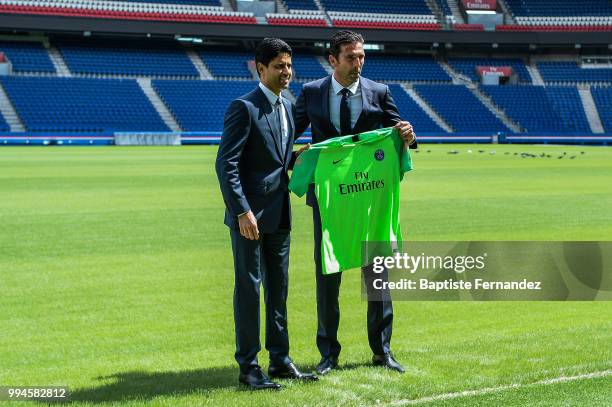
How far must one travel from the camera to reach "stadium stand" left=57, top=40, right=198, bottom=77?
2398 inches

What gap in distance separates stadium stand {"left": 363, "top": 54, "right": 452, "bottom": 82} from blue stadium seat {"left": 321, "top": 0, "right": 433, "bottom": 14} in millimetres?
4101

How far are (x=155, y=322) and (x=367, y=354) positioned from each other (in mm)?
2115

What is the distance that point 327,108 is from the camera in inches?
233

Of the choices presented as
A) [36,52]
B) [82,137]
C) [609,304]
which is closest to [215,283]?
[609,304]

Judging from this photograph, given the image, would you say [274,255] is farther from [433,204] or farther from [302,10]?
[302,10]

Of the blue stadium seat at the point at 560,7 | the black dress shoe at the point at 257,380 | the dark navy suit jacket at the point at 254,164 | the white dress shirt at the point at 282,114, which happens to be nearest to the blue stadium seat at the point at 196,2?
the blue stadium seat at the point at 560,7

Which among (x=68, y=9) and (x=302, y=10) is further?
(x=302, y=10)

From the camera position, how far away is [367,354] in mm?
6352

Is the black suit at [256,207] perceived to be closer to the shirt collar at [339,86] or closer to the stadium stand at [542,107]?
the shirt collar at [339,86]

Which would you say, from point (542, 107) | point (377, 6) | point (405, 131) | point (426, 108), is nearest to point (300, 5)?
point (377, 6)

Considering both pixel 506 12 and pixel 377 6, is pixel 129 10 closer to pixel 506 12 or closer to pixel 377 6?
pixel 377 6

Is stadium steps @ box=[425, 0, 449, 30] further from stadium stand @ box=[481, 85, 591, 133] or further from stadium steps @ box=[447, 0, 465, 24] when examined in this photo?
stadium stand @ box=[481, 85, 591, 133]

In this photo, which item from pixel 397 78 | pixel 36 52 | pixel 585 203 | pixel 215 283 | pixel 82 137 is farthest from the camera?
pixel 397 78

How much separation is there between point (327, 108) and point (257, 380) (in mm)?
1940
